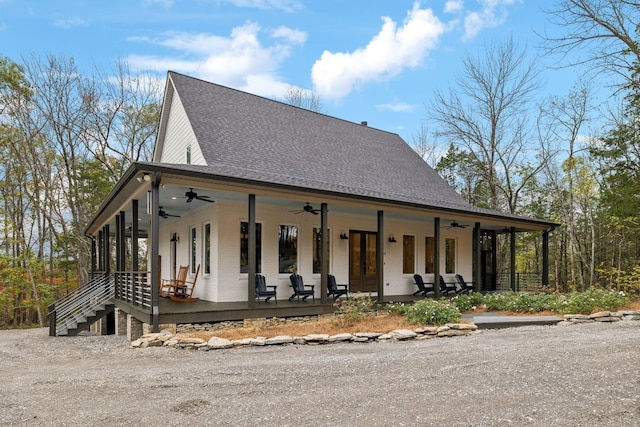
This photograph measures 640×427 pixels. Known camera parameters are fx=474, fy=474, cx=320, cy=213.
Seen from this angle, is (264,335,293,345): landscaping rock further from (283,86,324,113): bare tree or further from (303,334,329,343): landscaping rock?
(283,86,324,113): bare tree

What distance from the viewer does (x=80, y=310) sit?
13438 millimetres

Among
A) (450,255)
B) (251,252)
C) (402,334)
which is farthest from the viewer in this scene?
(450,255)

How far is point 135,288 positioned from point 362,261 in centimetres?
667

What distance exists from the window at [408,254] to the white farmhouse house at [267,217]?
0.14 feet

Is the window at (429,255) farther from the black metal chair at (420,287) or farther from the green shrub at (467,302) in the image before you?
the green shrub at (467,302)

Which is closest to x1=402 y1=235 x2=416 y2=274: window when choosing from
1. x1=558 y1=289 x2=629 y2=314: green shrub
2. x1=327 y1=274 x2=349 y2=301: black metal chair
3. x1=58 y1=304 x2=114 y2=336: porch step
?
x1=327 y1=274 x2=349 y2=301: black metal chair

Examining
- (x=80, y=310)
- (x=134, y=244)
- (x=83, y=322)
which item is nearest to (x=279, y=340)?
(x=134, y=244)

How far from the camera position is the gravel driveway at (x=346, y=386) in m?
4.02

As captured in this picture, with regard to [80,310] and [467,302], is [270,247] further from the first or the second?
[80,310]

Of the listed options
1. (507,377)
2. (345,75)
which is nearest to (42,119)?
(345,75)

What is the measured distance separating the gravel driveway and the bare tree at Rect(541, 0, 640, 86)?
8405 mm

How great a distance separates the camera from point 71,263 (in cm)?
2525

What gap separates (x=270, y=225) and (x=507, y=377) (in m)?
7.77

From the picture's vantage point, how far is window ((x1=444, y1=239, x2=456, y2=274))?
1655 centimetres
